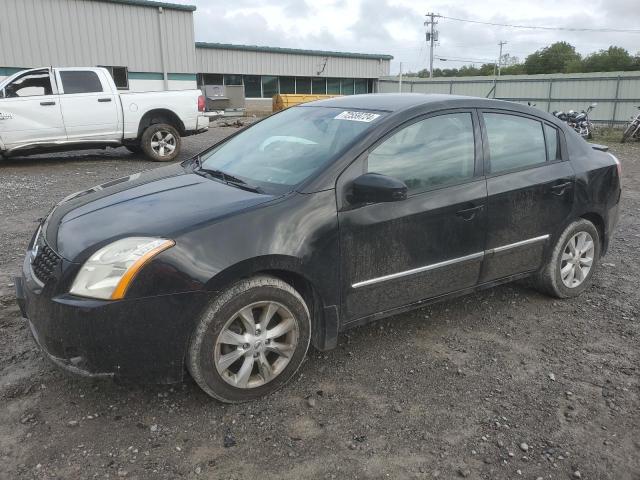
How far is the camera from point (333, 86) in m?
36.3

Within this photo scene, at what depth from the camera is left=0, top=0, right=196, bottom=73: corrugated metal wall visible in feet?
64.8

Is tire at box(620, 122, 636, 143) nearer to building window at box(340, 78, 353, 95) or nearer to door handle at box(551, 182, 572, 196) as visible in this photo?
door handle at box(551, 182, 572, 196)

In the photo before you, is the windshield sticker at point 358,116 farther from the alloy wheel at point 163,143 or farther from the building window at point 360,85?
the building window at point 360,85

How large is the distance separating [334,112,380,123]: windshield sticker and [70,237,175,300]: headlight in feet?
4.85

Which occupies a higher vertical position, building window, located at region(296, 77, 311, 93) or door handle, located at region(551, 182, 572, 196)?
building window, located at region(296, 77, 311, 93)

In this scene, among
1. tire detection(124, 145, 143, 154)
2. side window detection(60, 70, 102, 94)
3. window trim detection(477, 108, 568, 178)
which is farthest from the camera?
tire detection(124, 145, 143, 154)

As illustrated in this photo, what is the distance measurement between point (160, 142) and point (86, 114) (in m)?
1.53

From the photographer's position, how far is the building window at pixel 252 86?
3254 centimetres

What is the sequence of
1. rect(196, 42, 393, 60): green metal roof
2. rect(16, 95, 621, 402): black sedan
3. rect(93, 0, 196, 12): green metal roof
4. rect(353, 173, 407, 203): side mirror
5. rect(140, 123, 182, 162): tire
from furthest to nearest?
rect(196, 42, 393, 60): green metal roof → rect(93, 0, 196, 12): green metal roof → rect(140, 123, 182, 162): tire → rect(353, 173, 407, 203): side mirror → rect(16, 95, 621, 402): black sedan

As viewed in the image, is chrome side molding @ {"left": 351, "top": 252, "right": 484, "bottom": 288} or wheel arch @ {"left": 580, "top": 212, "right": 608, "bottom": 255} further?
wheel arch @ {"left": 580, "top": 212, "right": 608, "bottom": 255}

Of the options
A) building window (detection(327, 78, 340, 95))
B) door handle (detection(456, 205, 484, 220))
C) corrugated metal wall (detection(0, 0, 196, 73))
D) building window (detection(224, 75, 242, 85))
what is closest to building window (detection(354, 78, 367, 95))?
building window (detection(327, 78, 340, 95))

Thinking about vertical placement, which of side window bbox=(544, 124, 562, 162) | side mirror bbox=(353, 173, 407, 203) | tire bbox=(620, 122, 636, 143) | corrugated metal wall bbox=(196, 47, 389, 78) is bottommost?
tire bbox=(620, 122, 636, 143)

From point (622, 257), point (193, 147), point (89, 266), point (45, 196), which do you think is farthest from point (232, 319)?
point (193, 147)

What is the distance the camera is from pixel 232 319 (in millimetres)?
2729
